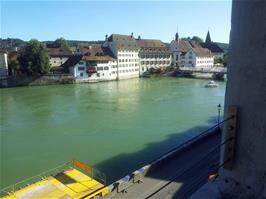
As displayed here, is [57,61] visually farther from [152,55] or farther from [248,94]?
[248,94]

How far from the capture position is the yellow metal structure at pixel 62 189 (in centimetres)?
884

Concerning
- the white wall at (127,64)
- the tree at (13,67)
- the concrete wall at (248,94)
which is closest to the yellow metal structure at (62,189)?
the concrete wall at (248,94)

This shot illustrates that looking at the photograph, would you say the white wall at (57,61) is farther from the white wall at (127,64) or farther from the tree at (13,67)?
the white wall at (127,64)

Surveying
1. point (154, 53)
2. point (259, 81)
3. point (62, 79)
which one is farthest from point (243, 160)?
point (154, 53)

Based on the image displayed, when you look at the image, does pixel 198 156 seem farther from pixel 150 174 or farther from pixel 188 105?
pixel 188 105

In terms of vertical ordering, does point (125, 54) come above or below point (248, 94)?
below

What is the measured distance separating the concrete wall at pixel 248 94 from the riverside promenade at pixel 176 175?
5.71m

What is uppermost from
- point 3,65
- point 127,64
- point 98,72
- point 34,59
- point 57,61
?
point 34,59

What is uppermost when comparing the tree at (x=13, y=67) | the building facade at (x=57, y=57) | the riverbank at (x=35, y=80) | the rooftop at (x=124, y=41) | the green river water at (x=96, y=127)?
the rooftop at (x=124, y=41)

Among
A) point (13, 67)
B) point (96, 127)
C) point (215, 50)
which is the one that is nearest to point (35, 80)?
point (13, 67)

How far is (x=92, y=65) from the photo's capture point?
48.8 m

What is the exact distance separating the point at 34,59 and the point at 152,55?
27.5 metres

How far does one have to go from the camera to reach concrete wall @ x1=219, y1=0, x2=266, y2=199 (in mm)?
1907

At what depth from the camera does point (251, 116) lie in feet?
6.68
